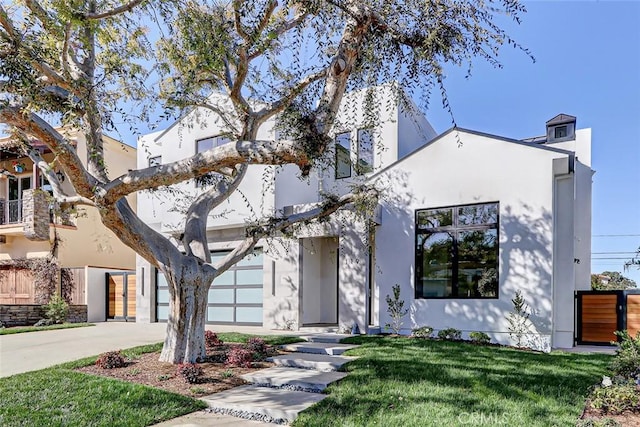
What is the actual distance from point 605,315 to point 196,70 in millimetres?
10262

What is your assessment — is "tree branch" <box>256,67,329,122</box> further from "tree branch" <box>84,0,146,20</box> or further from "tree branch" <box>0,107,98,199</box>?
"tree branch" <box>0,107,98,199</box>

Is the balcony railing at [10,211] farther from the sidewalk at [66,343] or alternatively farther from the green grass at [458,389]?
the green grass at [458,389]

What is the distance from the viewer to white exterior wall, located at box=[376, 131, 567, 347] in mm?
9211

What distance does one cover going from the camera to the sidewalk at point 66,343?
25.3ft

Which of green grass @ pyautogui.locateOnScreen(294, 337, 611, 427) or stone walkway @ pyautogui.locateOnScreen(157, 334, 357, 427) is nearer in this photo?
green grass @ pyautogui.locateOnScreen(294, 337, 611, 427)

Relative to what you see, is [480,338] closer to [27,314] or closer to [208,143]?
[208,143]

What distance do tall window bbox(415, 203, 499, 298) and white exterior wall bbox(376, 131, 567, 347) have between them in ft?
0.52

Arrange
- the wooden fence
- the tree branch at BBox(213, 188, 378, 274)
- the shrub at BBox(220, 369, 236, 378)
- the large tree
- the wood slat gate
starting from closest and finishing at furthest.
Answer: the large tree → the shrub at BBox(220, 369, 236, 378) → the tree branch at BBox(213, 188, 378, 274) → the wood slat gate → the wooden fence

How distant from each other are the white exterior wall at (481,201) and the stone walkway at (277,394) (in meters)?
3.40

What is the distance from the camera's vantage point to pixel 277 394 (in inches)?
224

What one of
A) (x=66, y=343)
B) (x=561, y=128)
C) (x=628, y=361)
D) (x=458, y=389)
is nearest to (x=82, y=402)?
(x=458, y=389)

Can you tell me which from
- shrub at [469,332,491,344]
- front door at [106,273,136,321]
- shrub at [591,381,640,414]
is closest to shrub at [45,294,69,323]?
front door at [106,273,136,321]

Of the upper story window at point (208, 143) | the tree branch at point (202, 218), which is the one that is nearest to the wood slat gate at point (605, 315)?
the tree branch at point (202, 218)

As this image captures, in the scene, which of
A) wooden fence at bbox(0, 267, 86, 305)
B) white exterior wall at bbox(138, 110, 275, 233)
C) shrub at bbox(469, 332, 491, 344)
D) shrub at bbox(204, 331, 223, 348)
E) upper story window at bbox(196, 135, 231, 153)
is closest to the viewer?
shrub at bbox(204, 331, 223, 348)
